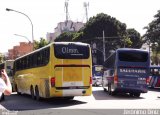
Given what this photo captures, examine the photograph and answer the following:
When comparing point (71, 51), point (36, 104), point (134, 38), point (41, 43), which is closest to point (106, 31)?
point (134, 38)

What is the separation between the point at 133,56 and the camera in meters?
26.0

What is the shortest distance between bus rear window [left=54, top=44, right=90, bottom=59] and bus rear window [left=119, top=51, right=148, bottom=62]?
16.9ft

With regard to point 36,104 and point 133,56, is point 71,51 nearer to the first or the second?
point 36,104

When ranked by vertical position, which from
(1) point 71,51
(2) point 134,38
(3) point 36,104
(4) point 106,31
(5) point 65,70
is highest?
(4) point 106,31

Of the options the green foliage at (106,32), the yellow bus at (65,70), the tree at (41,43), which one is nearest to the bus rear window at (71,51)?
the yellow bus at (65,70)

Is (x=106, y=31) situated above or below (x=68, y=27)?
below

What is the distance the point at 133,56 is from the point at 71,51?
625cm

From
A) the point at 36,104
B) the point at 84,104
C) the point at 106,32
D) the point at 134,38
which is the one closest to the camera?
the point at 84,104

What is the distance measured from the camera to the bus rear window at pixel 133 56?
25938 millimetres

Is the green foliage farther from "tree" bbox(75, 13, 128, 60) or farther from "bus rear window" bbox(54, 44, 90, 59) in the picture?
"bus rear window" bbox(54, 44, 90, 59)

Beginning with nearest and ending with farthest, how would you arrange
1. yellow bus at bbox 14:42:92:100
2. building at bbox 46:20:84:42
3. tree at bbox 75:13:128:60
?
1. yellow bus at bbox 14:42:92:100
2. tree at bbox 75:13:128:60
3. building at bbox 46:20:84:42

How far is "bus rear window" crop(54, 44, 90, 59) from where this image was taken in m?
20.7

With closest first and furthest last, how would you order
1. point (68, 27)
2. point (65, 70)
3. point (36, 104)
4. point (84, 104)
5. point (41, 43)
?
point (84, 104) < point (65, 70) < point (36, 104) < point (41, 43) < point (68, 27)

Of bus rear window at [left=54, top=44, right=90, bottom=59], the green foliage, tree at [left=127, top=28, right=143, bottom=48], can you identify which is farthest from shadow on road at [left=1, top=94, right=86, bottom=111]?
tree at [left=127, top=28, right=143, bottom=48]
